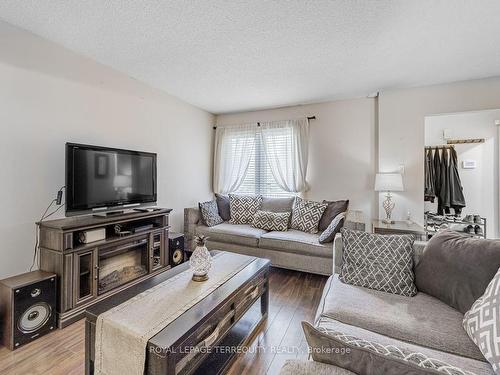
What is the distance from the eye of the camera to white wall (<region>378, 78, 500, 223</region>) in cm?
296

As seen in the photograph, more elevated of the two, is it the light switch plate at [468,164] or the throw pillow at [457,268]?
the light switch plate at [468,164]

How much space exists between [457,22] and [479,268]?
74.5 inches

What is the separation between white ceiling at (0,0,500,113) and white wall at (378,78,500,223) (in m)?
0.18

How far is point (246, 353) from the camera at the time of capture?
162 cm

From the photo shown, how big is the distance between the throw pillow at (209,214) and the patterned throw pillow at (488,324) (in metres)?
2.91

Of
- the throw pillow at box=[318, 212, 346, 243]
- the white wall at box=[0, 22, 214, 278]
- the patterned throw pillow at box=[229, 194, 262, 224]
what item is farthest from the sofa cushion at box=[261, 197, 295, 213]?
the white wall at box=[0, 22, 214, 278]

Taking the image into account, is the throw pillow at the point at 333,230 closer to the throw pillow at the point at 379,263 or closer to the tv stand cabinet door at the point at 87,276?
the throw pillow at the point at 379,263

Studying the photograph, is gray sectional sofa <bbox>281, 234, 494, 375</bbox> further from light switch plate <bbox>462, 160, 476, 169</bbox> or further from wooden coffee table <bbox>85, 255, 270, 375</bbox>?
light switch plate <bbox>462, 160, 476, 169</bbox>

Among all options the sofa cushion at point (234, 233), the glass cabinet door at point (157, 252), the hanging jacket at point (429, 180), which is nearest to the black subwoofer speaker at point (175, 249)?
the glass cabinet door at point (157, 252)

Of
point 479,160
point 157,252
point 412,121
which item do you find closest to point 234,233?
point 157,252


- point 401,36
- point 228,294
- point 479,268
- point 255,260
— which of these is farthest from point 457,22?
point 228,294

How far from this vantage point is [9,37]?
1963 mm

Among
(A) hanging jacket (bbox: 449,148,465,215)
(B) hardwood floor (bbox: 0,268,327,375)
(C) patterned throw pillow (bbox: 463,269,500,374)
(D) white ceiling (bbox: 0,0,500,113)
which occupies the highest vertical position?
(D) white ceiling (bbox: 0,0,500,113)

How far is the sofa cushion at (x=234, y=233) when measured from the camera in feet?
10.4
